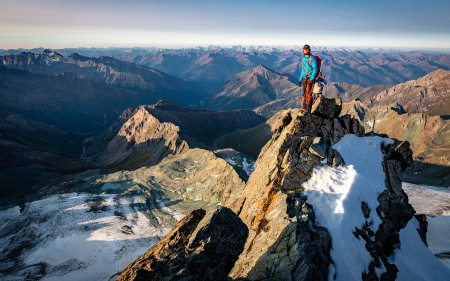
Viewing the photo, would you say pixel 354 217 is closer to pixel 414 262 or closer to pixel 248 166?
pixel 414 262

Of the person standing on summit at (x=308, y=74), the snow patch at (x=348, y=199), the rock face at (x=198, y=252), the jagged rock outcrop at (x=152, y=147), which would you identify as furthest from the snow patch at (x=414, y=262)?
the jagged rock outcrop at (x=152, y=147)

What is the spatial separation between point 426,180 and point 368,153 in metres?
129

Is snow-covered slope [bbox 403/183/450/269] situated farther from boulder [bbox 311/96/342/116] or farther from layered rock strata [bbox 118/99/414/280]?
boulder [bbox 311/96/342/116]

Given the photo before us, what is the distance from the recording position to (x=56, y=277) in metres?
41.0

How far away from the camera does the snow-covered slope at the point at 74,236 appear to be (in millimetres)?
43344

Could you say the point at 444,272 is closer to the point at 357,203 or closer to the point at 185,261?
the point at 357,203

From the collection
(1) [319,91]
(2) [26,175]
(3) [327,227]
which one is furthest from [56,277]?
(2) [26,175]

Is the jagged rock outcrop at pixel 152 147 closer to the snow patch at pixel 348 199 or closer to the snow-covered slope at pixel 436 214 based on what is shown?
the snow-covered slope at pixel 436 214

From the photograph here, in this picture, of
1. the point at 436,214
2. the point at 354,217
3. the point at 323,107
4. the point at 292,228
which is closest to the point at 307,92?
the point at 323,107

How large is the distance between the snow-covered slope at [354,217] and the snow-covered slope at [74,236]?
3974 centimetres

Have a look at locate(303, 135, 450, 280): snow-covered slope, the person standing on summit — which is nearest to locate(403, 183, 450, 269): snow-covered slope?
locate(303, 135, 450, 280): snow-covered slope

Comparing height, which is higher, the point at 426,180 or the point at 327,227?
the point at 327,227

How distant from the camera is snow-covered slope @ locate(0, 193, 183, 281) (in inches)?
1706

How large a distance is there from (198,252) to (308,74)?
20.4 m
